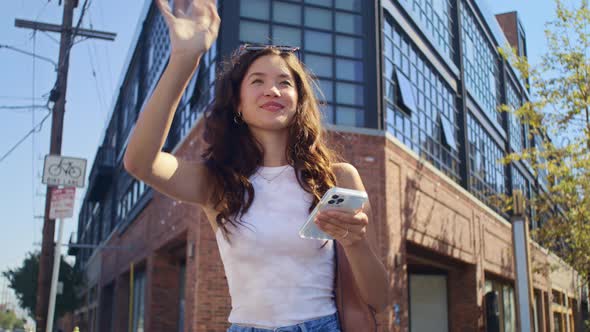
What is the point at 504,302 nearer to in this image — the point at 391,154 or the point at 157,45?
the point at 391,154

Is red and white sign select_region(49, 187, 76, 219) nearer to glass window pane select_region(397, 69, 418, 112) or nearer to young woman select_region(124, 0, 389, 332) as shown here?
young woman select_region(124, 0, 389, 332)

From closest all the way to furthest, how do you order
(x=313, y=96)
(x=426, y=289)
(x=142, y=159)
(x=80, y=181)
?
1. (x=142, y=159)
2. (x=313, y=96)
3. (x=80, y=181)
4. (x=426, y=289)

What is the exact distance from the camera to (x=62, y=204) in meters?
9.18

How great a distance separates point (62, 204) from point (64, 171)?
4.38 ft

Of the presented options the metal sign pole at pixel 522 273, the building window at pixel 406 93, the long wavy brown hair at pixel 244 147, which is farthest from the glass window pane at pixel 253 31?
the long wavy brown hair at pixel 244 147

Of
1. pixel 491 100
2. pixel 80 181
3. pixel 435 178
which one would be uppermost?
pixel 491 100

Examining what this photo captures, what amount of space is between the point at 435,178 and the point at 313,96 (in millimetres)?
14998

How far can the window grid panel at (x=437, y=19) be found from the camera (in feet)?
57.8

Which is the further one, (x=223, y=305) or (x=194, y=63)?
(x=223, y=305)

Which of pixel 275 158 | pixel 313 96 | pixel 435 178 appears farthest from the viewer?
pixel 435 178

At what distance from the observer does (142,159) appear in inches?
67.0

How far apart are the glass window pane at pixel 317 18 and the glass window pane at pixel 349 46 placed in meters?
0.38

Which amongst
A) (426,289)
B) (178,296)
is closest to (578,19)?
(426,289)

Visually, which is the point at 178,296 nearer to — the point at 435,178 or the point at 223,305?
the point at 223,305
